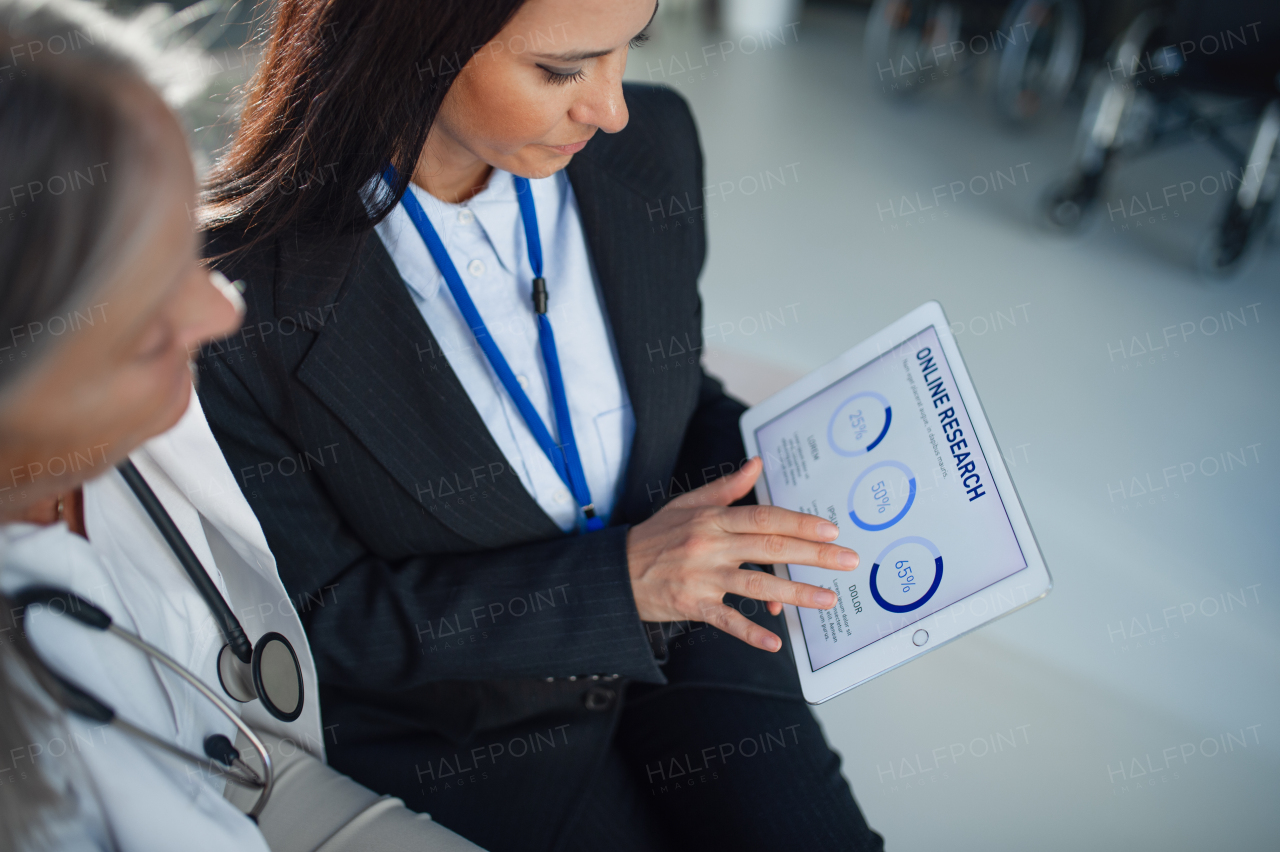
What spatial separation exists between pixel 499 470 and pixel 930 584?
54cm

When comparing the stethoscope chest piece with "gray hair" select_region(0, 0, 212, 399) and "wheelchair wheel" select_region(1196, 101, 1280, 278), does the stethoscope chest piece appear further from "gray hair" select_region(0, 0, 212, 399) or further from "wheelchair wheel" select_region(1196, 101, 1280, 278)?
"wheelchair wheel" select_region(1196, 101, 1280, 278)

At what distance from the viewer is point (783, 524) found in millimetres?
972

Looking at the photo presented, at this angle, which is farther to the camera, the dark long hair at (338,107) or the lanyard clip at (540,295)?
the lanyard clip at (540,295)

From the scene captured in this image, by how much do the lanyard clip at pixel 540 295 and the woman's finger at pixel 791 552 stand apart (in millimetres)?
395

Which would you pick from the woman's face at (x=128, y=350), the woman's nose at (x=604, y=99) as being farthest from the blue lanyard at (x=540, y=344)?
the woman's face at (x=128, y=350)

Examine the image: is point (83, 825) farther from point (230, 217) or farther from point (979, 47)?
point (979, 47)

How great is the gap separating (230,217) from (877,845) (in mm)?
1146

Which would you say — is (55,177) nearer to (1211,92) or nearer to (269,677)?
(269,677)

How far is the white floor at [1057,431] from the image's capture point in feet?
5.18

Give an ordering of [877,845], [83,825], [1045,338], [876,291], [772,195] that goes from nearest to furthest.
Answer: [83,825] → [877,845] → [1045,338] → [876,291] → [772,195]

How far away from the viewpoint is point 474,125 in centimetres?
95

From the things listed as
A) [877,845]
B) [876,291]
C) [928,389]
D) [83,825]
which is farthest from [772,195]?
[83,825]

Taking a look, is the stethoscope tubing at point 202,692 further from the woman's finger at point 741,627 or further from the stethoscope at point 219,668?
the woman's finger at point 741,627

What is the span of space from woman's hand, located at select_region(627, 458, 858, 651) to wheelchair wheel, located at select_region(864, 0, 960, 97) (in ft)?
11.6
